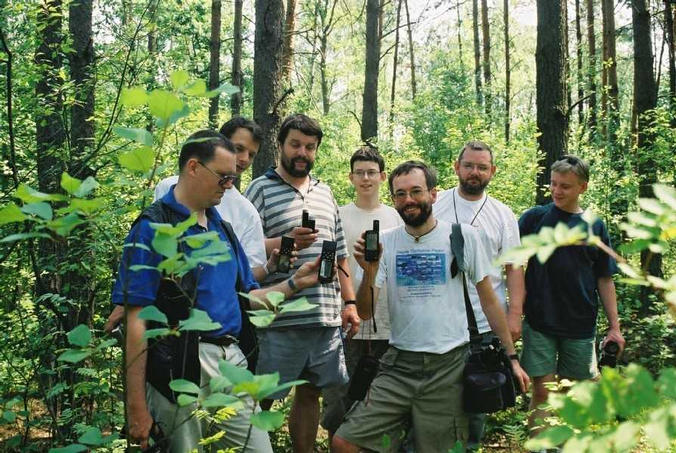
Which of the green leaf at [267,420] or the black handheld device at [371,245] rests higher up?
the black handheld device at [371,245]

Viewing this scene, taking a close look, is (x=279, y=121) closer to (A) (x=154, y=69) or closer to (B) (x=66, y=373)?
(A) (x=154, y=69)

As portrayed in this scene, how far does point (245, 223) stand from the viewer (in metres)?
3.74

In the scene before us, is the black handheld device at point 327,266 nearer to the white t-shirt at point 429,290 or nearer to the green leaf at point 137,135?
the white t-shirt at point 429,290

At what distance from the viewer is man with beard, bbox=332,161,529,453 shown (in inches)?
146

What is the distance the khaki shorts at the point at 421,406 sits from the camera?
12.2 ft

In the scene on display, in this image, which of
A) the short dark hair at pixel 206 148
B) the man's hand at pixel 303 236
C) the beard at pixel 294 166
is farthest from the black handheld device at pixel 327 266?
the short dark hair at pixel 206 148

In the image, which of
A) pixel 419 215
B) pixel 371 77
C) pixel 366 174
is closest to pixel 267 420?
pixel 419 215

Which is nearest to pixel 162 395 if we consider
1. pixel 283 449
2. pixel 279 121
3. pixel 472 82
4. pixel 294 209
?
pixel 294 209

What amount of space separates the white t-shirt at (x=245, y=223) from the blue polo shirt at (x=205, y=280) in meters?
0.49

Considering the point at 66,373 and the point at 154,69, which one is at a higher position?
the point at 154,69

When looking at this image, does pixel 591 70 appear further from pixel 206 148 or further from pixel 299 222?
pixel 206 148

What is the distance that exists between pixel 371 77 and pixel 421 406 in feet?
38.1

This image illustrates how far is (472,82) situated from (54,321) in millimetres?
17506

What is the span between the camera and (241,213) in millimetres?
3752
